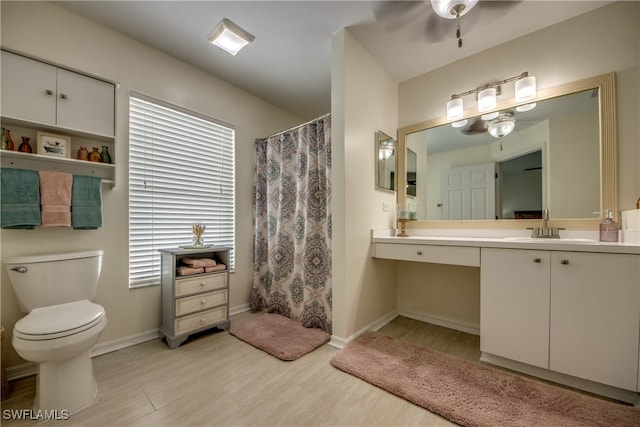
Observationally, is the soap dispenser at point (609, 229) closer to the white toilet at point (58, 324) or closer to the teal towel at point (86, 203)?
the white toilet at point (58, 324)

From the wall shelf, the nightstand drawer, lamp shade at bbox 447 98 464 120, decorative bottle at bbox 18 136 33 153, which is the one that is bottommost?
the nightstand drawer

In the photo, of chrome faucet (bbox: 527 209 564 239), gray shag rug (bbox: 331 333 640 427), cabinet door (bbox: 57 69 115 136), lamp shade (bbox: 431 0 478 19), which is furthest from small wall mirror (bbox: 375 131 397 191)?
cabinet door (bbox: 57 69 115 136)

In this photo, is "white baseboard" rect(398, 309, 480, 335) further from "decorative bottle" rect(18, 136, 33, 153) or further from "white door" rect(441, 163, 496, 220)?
"decorative bottle" rect(18, 136, 33, 153)

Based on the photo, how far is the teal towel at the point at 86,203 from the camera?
171 centimetres

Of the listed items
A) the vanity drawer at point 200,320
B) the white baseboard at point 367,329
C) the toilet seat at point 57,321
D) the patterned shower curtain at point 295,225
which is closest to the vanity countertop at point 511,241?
the patterned shower curtain at point 295,225

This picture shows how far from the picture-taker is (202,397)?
4.66 feet

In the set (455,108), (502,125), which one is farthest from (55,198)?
(502,125)

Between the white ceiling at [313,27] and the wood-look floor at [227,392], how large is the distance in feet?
8.26

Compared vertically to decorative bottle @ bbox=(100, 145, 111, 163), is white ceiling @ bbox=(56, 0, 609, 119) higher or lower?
higher

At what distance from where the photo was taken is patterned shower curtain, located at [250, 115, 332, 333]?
2.29 m

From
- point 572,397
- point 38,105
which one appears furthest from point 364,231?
point 38,105

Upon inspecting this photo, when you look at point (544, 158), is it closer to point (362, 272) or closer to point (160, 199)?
point (362, 272)

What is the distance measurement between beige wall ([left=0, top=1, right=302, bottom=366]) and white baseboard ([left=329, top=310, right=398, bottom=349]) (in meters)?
1.27

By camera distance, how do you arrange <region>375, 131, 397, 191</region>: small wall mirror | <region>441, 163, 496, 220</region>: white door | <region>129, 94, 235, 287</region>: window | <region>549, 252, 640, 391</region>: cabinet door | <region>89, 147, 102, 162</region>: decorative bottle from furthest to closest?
1. <region>375, 131, 397, 191</region>: small wall mirror
2. <region>441, 163, 496, 220</region>: white door
3. <region>129, 94, 235, 287</region>: window
4. <region>89, 147, 102, 162</region>: decorative bottle
5. <region>549, 252, 640, 391</region>: cabinet door
